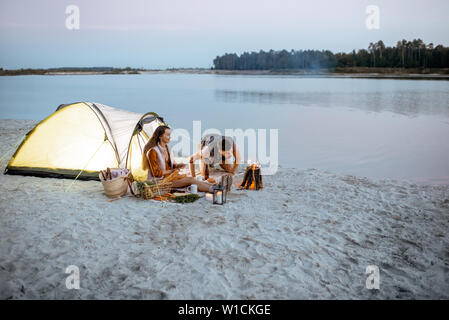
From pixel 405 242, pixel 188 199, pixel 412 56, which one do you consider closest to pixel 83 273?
pixel 188 199

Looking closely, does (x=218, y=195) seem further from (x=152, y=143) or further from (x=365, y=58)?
(x=365, y=58)

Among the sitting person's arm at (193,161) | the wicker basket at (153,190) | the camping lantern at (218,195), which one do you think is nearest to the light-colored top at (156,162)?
the wicker basket at (153,190)

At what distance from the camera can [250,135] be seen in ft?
50.0

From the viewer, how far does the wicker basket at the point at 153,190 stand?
19.0 feet

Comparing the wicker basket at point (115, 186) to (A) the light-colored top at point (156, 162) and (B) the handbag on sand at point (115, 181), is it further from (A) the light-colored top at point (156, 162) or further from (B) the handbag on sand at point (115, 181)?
(A) the light-colored top at point (156, 162)

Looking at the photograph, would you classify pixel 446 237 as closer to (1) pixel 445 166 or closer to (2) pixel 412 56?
(1) pixel 445 166

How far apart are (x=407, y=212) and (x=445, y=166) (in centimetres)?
554

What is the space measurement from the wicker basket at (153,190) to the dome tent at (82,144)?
112 centimetres

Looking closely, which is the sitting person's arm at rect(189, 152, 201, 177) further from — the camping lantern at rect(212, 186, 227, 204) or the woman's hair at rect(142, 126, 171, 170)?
the camping lantern at rect(212, 186, 227, 204)

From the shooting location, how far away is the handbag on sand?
5.82m

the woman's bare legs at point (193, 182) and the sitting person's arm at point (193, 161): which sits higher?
the sitting person's arm at point (193, 161)

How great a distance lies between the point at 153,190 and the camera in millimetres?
5867

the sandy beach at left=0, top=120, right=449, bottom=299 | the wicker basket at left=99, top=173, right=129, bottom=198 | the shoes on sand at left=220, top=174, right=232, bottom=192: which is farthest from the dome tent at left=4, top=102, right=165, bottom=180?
the shoes on sand at left=220, top=174, right=232, bottom=192
